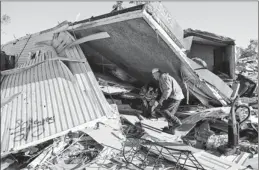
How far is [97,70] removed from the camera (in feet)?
21.4

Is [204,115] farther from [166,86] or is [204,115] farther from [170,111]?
[166,86]

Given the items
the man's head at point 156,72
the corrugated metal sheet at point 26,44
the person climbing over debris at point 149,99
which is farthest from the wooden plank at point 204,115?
the corrugated metal sheet at point 26,44

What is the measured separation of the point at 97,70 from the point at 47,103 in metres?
3.01

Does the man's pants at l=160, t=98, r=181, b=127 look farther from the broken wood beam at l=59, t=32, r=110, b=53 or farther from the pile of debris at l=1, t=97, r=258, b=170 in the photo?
the broken wood beam at l=59, t=32, r=110, b=53

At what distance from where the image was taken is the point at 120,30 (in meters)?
4.43

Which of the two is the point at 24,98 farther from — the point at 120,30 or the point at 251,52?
the point at 251,52

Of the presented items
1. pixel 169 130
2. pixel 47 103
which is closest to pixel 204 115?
pixel 169 130

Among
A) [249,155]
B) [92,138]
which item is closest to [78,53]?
Answer: [92,138]

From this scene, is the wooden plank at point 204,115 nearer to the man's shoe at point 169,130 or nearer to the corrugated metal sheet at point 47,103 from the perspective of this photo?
the man's shoe at point 169,130

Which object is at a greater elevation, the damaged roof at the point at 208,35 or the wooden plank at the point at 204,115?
the damaged roof at the point at 208,35

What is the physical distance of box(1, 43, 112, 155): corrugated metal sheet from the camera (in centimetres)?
314

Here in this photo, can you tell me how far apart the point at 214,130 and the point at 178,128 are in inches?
40.2

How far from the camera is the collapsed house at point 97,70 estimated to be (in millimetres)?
3395

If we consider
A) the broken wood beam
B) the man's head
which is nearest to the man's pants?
the man's head
